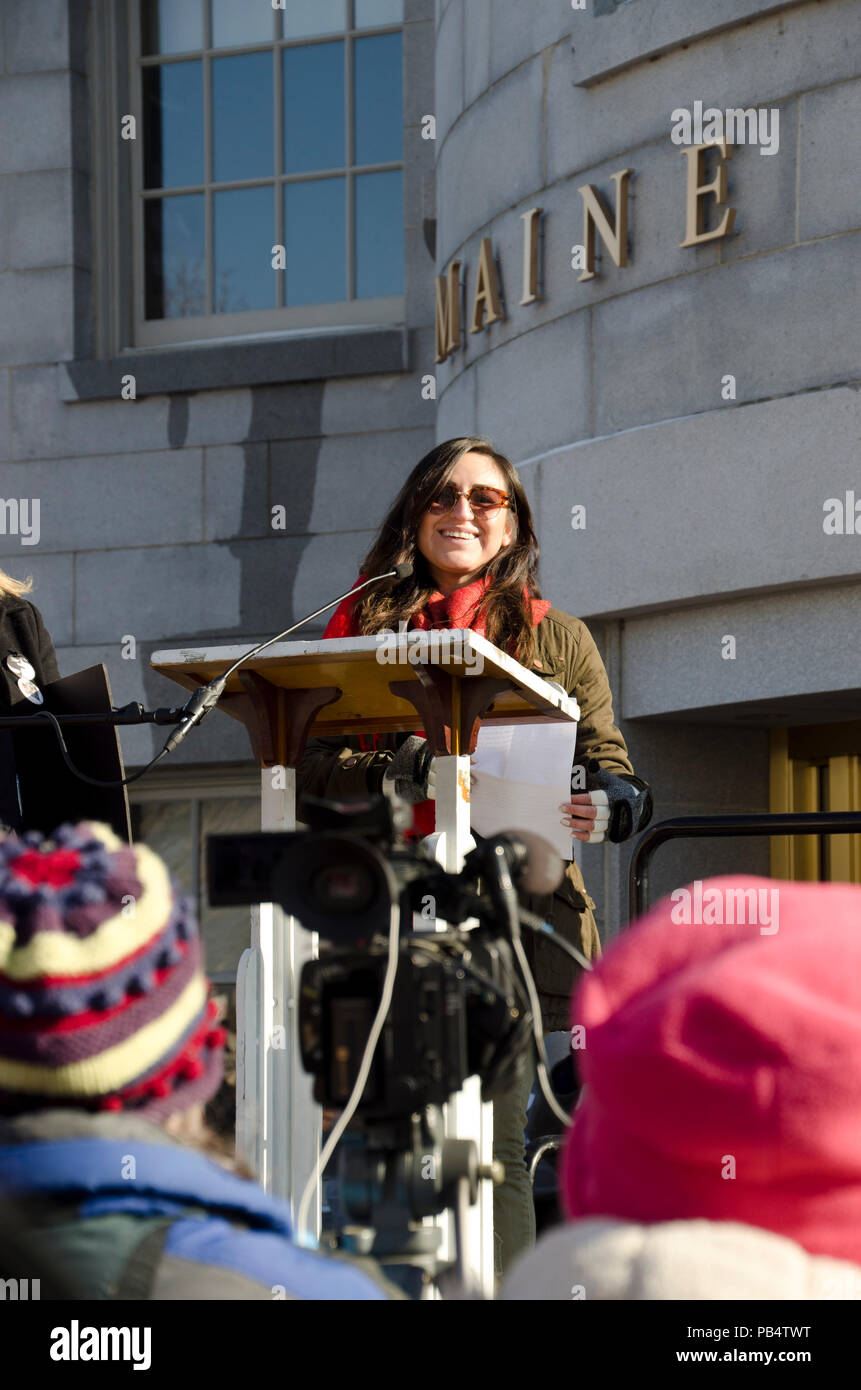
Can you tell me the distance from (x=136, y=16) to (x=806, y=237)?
5.15 m

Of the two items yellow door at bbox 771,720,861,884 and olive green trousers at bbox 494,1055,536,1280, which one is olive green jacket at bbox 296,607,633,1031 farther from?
yellow door at bbox 771,720,861,884

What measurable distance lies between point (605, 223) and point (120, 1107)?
538cm

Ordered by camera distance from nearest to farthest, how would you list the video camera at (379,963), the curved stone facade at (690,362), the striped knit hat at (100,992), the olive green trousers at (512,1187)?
the striped knit hat at (100,992) < the video camera at (379,963) < the olive green trousers at (512,1187) < the curved stone facade at (690,362)

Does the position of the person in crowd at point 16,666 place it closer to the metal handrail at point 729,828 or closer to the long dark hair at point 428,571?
the long dark hair at point 428,571

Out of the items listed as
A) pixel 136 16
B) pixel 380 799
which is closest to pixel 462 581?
pixel 380 799

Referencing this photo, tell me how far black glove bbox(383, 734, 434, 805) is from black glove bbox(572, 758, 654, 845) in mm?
351

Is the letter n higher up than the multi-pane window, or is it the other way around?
the multi-pane window

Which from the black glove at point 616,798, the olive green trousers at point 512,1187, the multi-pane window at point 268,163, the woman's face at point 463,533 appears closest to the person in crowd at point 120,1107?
the olive green trousers at point 512,1187

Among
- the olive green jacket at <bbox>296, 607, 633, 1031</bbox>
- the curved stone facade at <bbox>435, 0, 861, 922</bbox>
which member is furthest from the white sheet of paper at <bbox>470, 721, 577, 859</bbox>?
the curved stone facade at <bbox>435, 0, 861, 922</bbox>

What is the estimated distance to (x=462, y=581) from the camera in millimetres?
3848

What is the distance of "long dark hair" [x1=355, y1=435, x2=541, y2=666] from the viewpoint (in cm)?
373

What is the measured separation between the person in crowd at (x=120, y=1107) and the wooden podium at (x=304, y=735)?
1.37 m

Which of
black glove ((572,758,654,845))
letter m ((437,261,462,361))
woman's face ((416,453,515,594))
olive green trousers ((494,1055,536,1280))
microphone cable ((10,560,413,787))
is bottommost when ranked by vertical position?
olive green trousers ((494,1055,536,1280))

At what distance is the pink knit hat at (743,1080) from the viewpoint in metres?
1.46
